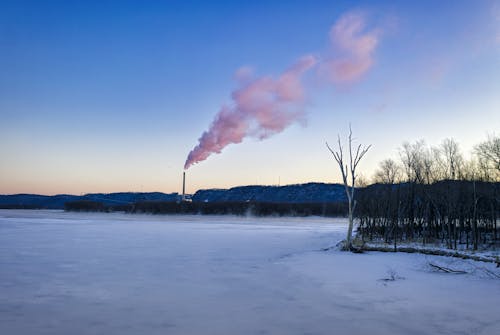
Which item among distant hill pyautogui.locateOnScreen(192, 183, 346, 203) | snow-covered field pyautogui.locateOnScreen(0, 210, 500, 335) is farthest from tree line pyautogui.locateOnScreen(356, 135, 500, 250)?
→ distant hill pyautogui.locateOnScreen(192, 183, 346, 203)

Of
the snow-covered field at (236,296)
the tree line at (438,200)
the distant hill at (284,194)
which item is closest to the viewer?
the snow-covered field at (236,296)

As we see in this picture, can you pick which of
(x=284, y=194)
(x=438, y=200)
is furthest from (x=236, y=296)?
(x=284, y=194)

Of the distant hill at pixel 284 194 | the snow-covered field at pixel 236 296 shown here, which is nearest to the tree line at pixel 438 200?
the snow-covered field at pixel 236 296

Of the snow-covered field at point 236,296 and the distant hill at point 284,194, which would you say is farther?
the distant hill at point 284,194

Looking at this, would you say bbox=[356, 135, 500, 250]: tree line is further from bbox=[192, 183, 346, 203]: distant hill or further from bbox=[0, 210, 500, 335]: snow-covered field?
bbox=[192, 183, 346, 203]: distant hill

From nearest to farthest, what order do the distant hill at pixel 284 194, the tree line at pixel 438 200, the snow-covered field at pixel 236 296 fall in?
the snow-covered field at pixel 236 296 → the tree line at pixel 438 200 → the distant hill at pixel 284 194

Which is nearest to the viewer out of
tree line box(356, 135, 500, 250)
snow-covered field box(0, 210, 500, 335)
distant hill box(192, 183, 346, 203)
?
snow-covered field box(0, 210, 500, 335)

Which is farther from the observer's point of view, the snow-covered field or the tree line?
the tree line

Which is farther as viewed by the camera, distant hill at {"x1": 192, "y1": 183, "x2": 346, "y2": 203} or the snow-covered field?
distant hill at {"x1": 192, "y1": 183, "x2": 346, "y2": 203}

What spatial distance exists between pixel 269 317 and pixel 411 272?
7156 millimetres

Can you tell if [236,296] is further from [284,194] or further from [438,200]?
[284,194]

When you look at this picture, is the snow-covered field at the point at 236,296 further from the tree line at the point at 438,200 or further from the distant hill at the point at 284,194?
the distant hill at the point at 284,194

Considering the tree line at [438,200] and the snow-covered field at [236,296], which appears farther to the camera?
the tree line at [438,200]

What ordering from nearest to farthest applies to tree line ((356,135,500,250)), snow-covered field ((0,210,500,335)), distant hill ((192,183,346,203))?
snow-covered field ((0,210,500,335)) → tree line ((356,135,500,250)) → distant hill ((192,183,346,203))
